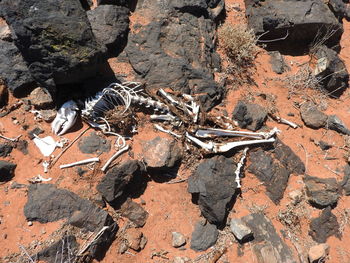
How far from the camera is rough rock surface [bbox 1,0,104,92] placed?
353 cm

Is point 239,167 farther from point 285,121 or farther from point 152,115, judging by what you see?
point 152,115

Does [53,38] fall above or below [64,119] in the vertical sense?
above

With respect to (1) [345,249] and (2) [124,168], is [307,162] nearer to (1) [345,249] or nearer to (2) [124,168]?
(1) [345,249]

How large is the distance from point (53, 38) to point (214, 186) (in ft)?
8.55

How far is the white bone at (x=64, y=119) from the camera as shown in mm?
4066

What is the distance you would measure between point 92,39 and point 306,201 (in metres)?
A: 3.55

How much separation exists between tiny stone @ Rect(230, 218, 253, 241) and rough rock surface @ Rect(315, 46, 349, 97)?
2983mm

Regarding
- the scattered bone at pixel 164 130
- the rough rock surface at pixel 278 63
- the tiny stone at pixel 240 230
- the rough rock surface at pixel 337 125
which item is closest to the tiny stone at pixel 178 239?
the tiny stone at pixel 240 230

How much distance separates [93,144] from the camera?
13.3ft

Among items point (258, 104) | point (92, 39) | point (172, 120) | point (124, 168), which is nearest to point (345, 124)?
point (258, 104)

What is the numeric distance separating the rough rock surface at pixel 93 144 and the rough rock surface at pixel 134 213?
756mm

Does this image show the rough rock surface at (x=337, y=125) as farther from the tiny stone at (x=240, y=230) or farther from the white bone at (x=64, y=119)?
the white bone at (x=64, y=119)

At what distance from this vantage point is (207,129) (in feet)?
13.8

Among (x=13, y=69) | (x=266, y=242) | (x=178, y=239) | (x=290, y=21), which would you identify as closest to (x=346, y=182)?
(x=266, y=242)
